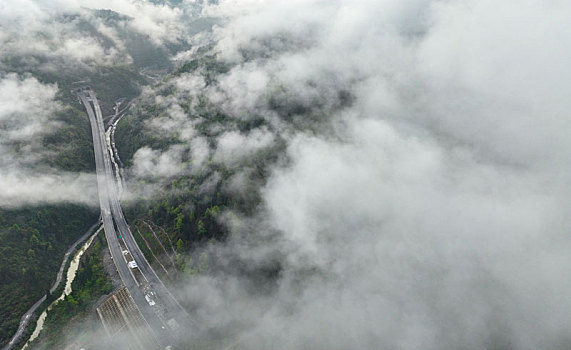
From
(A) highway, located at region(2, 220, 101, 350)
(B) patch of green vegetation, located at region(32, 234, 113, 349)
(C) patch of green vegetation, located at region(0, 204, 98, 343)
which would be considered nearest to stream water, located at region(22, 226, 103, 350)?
(A) highway, located at region(2, 220, 101, 350)

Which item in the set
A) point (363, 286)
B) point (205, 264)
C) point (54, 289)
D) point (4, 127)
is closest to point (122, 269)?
point (54, 289)

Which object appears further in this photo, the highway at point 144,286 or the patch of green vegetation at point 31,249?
the patch of green vegetation at point 31,249

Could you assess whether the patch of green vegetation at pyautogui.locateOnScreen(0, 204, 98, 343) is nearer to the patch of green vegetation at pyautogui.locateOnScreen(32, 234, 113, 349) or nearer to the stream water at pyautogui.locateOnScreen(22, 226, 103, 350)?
the stream water at pyautogui.locateOnScreen(22, 226, 103, 350)

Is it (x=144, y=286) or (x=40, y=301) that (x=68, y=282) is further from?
(x=144, y=286)

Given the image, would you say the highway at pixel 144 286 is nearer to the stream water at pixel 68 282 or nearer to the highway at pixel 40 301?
the highway at pixel 40 301

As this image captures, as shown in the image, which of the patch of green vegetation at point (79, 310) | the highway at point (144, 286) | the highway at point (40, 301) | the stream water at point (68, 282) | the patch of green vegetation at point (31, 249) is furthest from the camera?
the patch of green vegetation at point (31, 249)

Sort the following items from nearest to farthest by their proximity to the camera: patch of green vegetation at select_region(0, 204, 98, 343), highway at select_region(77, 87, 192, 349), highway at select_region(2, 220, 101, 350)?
highway at select_region(2, 220, 101, 350), highway at select_region(77, 87, 192, 349), patch of green vegetation at select_region(0, 204, 98, 343)

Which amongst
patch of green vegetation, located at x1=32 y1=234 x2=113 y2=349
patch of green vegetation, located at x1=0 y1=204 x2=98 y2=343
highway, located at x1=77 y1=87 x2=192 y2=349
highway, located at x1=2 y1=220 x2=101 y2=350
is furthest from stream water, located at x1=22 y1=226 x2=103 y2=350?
highway, located at x1=77 y1=87 x2=192 y2=349

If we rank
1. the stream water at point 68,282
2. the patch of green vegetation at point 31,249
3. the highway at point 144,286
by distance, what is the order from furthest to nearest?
the patch of green vegetation at point 31,249 → the highway at point 144,286 → the stream water at point 68,282

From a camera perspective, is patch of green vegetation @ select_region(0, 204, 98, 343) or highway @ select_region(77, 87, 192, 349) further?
patch of green vegetation @ select_region(0, 204, 98, 343)

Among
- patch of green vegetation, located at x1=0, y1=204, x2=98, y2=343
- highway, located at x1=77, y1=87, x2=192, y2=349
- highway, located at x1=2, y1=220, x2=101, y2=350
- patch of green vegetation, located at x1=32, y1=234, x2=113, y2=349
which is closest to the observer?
patch of green vegetation, located at x1=32, y1=234, x2=113, y2=349

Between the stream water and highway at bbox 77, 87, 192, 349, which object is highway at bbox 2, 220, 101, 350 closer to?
the stream water

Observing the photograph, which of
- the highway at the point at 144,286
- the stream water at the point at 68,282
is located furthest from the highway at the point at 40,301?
the highway at the point at 144,286
